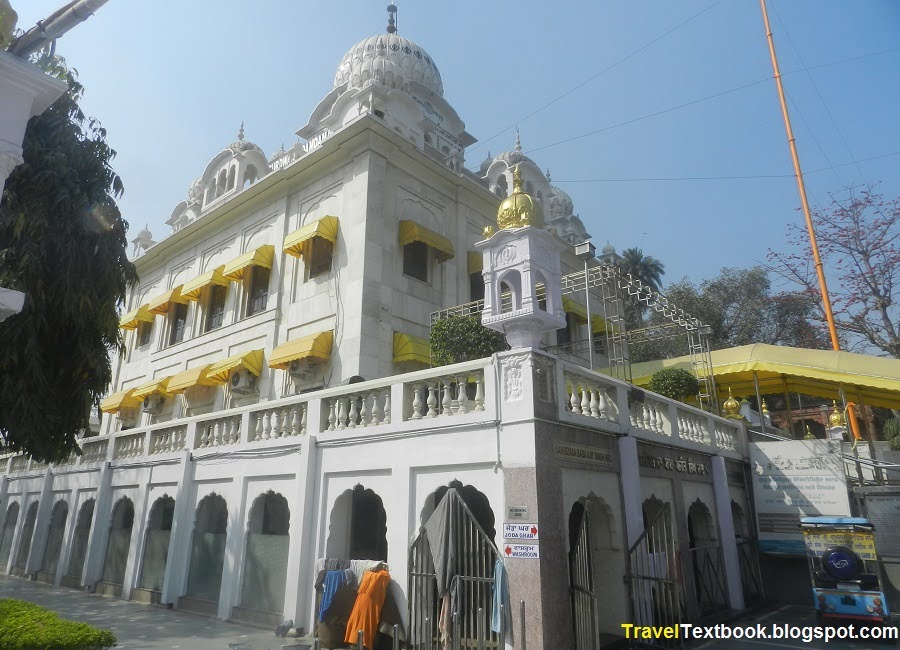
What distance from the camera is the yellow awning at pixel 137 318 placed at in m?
23.0

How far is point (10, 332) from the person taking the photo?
9.55 meters

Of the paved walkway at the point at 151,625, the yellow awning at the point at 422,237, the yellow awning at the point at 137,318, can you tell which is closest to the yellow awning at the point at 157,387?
the yellow awning at the point at 137,318

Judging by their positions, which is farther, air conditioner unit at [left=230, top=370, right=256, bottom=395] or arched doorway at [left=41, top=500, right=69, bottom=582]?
air conditioner unit at [left=230, top=370, right=256, bottom=395]

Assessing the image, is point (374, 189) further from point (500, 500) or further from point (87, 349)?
point (500, 500)

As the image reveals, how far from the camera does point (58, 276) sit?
1012cm

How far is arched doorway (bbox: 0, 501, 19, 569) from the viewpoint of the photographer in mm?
19433

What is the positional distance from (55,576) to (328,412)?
450 inches

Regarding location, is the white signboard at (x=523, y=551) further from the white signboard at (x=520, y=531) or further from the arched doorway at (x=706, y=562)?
the arched doorway at (x=706, y=562)

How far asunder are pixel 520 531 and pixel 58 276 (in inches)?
344

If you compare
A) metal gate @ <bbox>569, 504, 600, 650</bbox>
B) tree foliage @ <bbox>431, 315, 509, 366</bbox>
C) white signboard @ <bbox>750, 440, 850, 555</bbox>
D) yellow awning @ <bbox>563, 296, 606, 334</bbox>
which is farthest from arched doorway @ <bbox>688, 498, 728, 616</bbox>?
yellow awning @ <bbox>563, 296, 606, 334</bbox>

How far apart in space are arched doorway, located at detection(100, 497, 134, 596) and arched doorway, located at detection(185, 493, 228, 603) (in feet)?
9.55

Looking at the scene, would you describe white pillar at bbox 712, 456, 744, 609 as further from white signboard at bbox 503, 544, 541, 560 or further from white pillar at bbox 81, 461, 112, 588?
white pillar at bbox 81, 461, 112, 588

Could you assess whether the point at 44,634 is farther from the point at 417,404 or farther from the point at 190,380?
the point at 190,380

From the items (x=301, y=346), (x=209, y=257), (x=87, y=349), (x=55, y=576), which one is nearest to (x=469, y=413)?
(x=87, y=349)
